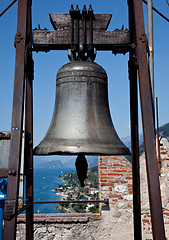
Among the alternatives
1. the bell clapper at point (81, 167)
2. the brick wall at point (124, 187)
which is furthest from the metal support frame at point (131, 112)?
the brick wall at point (124, 187)

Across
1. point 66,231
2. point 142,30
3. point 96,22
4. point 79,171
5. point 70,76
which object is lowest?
point 66,231

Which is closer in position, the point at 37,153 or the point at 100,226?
the point at 37,153

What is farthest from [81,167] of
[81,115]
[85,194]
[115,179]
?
[85,194]

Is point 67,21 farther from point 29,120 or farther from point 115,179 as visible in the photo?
point 115,179

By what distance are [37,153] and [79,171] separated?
0.34 metres

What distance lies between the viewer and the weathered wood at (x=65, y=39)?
2373 millimetres

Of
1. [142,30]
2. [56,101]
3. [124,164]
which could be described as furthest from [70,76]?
[124,164]

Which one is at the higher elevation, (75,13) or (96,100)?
Result: (75,13)

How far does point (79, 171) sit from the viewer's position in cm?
217

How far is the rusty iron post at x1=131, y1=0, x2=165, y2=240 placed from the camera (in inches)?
68.1

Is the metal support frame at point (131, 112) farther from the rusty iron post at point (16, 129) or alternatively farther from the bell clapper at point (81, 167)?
the bell clapper at point (81, 167)

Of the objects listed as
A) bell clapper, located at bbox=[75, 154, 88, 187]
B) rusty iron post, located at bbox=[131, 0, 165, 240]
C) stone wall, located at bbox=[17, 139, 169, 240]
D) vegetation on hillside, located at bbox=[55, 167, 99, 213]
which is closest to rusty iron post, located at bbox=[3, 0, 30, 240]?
bell clapper, located at bbox=[75, 154, 88, 187]

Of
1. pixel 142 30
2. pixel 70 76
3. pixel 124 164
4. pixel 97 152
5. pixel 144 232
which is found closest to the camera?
pixel 97 152

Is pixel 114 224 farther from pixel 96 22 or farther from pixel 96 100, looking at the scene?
pixel 96 22
